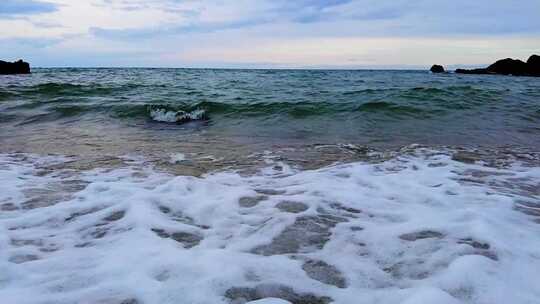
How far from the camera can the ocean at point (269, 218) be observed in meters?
2.36

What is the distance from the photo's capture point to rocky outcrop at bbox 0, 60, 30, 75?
3531cm

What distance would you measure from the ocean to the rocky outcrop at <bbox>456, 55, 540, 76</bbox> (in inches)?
1770

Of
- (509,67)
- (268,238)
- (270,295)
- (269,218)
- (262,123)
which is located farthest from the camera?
(509,67)

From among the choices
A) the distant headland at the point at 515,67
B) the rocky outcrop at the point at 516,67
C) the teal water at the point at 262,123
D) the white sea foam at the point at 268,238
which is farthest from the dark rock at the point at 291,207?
the rocky outcrop at the point at 516,67

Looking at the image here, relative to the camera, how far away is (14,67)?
36.3 meters

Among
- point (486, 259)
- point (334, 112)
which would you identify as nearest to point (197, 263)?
point (486, 259)

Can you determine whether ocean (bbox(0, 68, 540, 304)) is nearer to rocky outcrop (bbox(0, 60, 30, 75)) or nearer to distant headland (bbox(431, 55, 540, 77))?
rocky outcrop (bbox(0, 60, 30, 75))

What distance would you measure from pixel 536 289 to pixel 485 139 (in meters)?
5.55

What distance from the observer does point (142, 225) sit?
3244mm

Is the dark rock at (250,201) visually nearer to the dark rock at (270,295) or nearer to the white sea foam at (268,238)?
the white sea foam at (268,238)

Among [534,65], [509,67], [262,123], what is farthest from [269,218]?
[509,67]

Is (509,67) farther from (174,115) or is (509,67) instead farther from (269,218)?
(269,218)

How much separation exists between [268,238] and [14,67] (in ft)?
133

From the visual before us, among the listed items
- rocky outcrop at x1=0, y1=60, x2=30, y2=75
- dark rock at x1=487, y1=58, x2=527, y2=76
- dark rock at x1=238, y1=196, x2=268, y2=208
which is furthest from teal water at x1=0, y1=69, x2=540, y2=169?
dark rock at x1=487, y1=58, x2=527, y2=76
